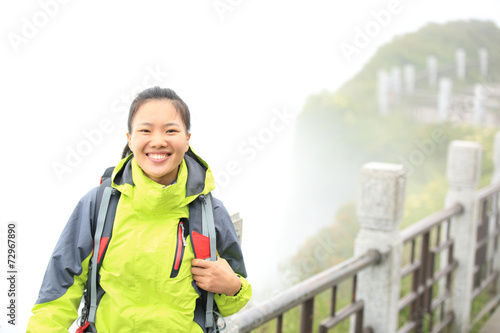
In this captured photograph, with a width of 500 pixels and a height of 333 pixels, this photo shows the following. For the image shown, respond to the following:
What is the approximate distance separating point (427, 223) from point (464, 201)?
1037 millimetres

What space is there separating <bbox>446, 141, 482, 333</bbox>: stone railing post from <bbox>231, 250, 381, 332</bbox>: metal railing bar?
1887 mm

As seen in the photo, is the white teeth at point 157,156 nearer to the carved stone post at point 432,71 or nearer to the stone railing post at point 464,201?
the stone railing post at point 464,201

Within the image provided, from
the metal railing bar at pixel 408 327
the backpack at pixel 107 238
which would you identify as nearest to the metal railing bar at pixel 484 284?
the metal railing bar at pixel 408 327

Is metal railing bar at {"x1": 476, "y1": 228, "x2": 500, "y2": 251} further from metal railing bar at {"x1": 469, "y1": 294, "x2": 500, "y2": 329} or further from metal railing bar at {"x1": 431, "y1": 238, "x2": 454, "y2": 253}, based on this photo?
metal railing bar at {"x1": 431, "y1": 238, "x2": 454, "y2": 253}

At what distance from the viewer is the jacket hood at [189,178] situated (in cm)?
154

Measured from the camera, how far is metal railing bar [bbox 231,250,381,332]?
2.36m

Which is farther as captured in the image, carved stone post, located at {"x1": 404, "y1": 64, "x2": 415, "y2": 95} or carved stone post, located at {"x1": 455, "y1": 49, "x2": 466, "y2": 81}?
carved stone post, located at {"x1": 455, "y1": 49, "x2": 466, "y2": 81}

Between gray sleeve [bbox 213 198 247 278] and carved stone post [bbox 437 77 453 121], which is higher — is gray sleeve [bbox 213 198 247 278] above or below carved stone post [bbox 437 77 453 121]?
below

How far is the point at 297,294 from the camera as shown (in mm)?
2709

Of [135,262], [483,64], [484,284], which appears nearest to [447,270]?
[484,284]

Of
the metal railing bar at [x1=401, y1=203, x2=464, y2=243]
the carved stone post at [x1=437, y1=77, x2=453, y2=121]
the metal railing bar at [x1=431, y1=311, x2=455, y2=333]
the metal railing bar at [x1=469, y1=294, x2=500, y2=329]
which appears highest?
the carved stone post at [x1=437, y1=77, x2=453, y2=121]

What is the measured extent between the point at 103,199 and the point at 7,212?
6.15 metres

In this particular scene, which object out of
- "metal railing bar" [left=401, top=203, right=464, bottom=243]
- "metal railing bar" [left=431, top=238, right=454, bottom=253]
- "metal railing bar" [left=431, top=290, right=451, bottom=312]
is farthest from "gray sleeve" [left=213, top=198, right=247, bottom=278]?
"metal railing bar" [left=431, top=290, right=451, bottom=312]

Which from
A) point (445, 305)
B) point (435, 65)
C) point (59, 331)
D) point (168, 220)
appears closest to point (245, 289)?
point (168, 220)
